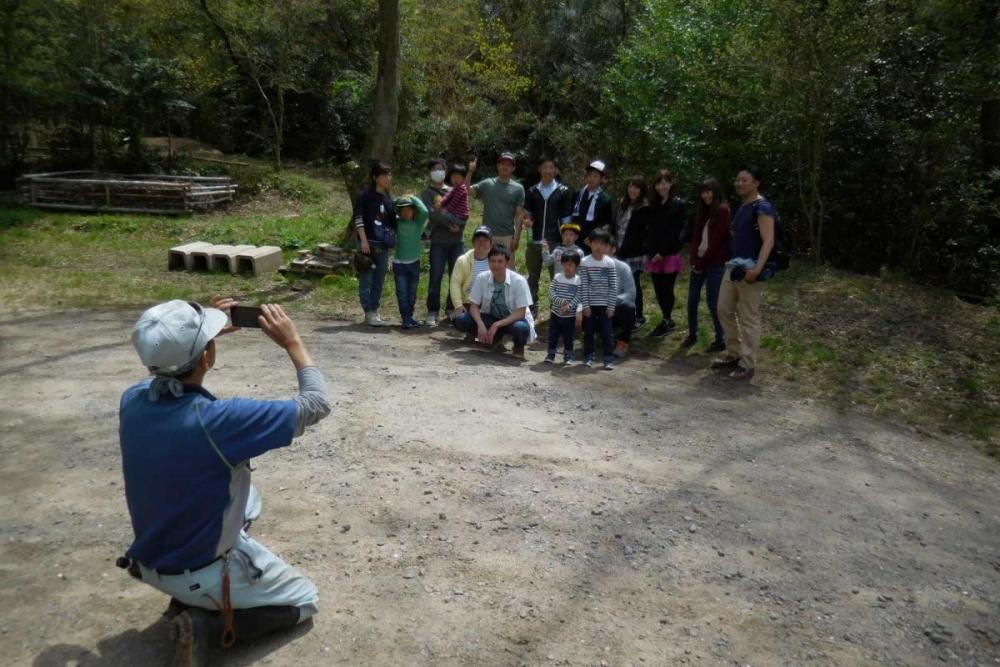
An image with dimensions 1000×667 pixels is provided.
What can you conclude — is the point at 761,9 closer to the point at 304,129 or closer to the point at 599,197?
the point at 599,197

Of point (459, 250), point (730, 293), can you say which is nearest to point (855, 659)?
point (730, 293)

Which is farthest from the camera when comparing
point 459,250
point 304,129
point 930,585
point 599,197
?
point 304,129

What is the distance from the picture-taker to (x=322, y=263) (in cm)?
1073

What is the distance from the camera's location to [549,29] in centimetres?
2378

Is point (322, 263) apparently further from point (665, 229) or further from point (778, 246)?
point (778, 246)

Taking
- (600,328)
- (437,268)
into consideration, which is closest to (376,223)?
(437,268)

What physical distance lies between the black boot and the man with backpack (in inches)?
195

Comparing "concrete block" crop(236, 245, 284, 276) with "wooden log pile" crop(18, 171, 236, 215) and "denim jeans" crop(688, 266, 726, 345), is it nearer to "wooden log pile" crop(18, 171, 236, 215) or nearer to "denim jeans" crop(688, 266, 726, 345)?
"wooden log pile" crop(18, 171, 236, 215)

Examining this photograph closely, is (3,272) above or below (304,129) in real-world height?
below

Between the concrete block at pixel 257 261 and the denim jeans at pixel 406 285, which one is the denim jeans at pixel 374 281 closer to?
the denim jeans at pixel 406 285

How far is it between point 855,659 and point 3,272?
36.8 feet

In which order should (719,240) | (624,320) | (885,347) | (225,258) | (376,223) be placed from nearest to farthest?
1. (719,240)
2. (624,320)
3. (885,347)
4. (376,223)
5. (225,258)

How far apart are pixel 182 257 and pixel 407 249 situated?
14.2 feet

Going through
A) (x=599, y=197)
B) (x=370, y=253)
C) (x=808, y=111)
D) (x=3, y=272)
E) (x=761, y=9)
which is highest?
(x=761, y=9)
